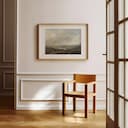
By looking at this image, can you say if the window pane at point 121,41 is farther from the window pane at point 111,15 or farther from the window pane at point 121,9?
the window pane at point 111,15

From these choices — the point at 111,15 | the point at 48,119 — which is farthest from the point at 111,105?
the point at 48,119

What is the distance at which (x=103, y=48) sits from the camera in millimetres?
5965

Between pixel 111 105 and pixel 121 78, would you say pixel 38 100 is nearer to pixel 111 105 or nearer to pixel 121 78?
pixel 111 105

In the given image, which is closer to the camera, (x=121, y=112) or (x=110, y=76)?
(x=121, y=112)

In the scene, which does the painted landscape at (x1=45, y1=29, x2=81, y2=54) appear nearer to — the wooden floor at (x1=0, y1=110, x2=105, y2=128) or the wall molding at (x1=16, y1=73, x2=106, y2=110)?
the wall molding at (x1=16, y1=73, x2=106, y2=110)

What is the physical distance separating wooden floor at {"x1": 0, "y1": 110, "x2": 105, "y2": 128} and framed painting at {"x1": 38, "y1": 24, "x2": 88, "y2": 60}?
1115 millimetres

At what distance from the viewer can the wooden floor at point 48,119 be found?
457cm

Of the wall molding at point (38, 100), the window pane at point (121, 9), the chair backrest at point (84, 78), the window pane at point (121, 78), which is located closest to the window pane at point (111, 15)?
the window pane at point (121, 9)

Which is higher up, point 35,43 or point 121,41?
point 35,43

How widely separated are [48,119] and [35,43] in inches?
65.8

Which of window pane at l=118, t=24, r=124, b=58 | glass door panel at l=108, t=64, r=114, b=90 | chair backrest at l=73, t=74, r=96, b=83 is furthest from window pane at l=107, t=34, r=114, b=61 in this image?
chair backrest at l=73, t=74, r=96, b=83

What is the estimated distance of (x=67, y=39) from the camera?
19.7ft

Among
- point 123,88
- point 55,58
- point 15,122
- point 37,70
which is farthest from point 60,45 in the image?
point 123,88

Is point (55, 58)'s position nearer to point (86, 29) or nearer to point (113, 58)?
point (86, 29)
